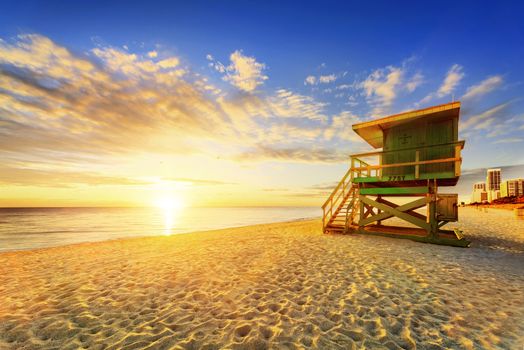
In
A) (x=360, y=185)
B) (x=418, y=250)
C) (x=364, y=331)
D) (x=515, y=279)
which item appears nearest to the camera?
(x=364, y=331)

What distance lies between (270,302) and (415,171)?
959 centimetres

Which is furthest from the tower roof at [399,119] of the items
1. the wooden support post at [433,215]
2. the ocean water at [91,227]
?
the ocean water at [91,227]

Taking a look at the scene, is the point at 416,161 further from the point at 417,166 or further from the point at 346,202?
the point at 346,202

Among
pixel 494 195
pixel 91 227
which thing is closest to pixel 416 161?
pixel 91 227

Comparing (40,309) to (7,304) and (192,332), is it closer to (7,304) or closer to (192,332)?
(7,304)

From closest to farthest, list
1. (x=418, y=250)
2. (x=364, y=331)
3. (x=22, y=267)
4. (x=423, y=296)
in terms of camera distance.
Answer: (x=364, y=331) → (x=423, y=296) → (x=22, y=267) → (x=418, y=250)

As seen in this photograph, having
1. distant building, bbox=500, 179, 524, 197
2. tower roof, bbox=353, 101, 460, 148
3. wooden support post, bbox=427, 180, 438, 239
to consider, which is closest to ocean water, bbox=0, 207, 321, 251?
tower roof, bbox=353, 101, 460, 148

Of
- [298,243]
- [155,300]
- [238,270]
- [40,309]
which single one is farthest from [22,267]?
[298,243]

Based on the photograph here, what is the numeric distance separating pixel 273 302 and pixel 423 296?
3087 millimetres

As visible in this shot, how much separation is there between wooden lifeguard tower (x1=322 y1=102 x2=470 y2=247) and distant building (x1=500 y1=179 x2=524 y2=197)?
140583mm

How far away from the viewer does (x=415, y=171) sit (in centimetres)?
1040

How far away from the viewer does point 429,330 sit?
135 inches

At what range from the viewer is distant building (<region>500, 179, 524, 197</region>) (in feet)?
349

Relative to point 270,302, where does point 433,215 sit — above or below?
above
